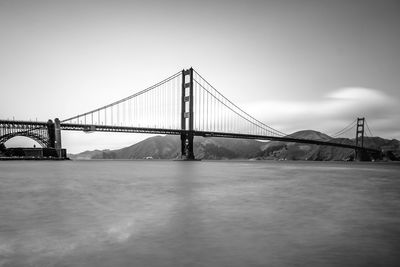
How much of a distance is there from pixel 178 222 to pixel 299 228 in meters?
3.22

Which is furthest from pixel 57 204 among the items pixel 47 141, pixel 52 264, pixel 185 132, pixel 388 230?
pixel 47 141

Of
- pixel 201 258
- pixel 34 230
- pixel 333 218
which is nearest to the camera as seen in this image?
pixel 201 258

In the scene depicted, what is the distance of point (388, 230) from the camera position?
7.09 m

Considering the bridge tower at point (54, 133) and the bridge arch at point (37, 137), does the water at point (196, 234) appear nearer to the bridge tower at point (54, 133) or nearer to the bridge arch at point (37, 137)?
the bridge tower at point (54, 133)

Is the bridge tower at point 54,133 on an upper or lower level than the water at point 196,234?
upper

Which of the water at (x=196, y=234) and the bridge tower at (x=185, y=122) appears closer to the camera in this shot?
the water at (x=196, y=234)

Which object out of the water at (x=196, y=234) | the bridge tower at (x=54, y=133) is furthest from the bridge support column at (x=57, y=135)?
the water at (x=196, y=234)

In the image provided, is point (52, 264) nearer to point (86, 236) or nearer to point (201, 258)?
point (86, 236)

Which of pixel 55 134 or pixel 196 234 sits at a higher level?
pixel 55 134

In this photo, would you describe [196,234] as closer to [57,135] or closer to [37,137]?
[57,135]

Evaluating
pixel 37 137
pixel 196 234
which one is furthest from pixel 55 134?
pixel 196 234

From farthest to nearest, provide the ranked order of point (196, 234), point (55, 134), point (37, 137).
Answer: point (37, 137)
point (55, 134)
point (196, 234)

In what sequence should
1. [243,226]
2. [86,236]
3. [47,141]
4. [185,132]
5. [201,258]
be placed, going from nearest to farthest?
[201,258]
[86,236]
[243,226]
[185,132]
[47,141]

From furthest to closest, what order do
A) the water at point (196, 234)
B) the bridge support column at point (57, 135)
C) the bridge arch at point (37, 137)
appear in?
the bridge arch at point (37, 137) → the bridge support column at point (57, 135) → the water at point (196, 234)
